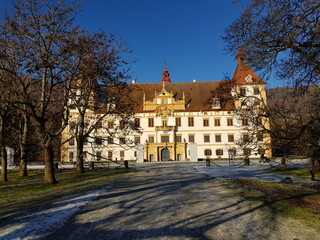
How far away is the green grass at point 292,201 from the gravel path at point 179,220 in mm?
348

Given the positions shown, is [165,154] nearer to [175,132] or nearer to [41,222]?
[175,132]

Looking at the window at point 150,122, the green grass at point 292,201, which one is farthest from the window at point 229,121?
the green grass at point 292,201

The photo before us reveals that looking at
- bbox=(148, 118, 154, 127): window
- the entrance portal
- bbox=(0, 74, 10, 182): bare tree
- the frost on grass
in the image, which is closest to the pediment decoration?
bbox=(148, 118, 154, 127): window

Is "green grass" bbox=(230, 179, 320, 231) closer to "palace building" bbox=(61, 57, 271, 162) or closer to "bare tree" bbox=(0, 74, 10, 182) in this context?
"bare tree" bbox=(0, 74, 10, 182)

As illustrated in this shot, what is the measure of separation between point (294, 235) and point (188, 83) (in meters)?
47.7

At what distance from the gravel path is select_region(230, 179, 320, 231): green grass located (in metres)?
0.35

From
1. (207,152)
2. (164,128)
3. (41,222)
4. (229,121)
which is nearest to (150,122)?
(164,128)

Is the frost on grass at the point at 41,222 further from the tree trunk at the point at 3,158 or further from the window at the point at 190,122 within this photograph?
the window at the point at 190,122

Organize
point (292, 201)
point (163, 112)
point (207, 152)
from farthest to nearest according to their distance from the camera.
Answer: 1. point (163, 112)
2. point (207, 152)
3. point (292, 201)

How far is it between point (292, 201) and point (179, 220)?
400 centimetres

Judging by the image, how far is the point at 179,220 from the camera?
6012 millimetres

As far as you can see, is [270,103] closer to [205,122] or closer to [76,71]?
[76,71]

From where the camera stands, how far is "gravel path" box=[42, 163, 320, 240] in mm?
5051

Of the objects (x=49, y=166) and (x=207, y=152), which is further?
(x=207, y=152)
